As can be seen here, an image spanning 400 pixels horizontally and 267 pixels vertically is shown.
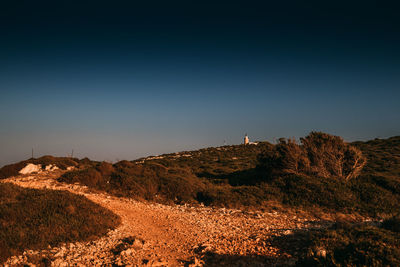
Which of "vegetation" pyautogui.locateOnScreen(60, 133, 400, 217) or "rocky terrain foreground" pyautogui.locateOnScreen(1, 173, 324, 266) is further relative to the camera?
"vegetation" pyautogui.locateOnScreen(60, 133, 400, 217)

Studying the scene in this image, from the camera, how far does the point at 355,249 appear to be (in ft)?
17.5

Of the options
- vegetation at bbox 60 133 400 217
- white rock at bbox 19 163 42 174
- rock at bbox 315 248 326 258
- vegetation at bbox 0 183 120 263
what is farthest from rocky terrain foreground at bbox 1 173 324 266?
white rock at bbox 19 163 42 174

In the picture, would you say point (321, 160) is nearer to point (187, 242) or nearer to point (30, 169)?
point (187, 242)

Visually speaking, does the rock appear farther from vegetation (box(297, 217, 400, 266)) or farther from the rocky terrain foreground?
the rocky terrain foreground

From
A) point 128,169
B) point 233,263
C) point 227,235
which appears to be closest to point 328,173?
point 227,235

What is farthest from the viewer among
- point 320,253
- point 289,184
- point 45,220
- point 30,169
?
point 30,169

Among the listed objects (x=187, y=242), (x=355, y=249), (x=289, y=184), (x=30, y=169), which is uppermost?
(x=30, y=169)

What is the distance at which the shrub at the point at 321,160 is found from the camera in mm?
17188

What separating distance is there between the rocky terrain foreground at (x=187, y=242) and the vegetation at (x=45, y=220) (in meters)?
0.39

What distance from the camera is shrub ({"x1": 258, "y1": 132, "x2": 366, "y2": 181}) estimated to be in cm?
1719

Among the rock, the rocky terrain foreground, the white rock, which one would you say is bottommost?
the rocky terrain foreground

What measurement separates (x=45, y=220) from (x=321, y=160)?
1744cm

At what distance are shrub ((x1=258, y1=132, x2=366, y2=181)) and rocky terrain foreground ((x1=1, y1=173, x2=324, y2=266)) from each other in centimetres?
680

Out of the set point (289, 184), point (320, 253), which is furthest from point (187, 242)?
point (289, 184)
